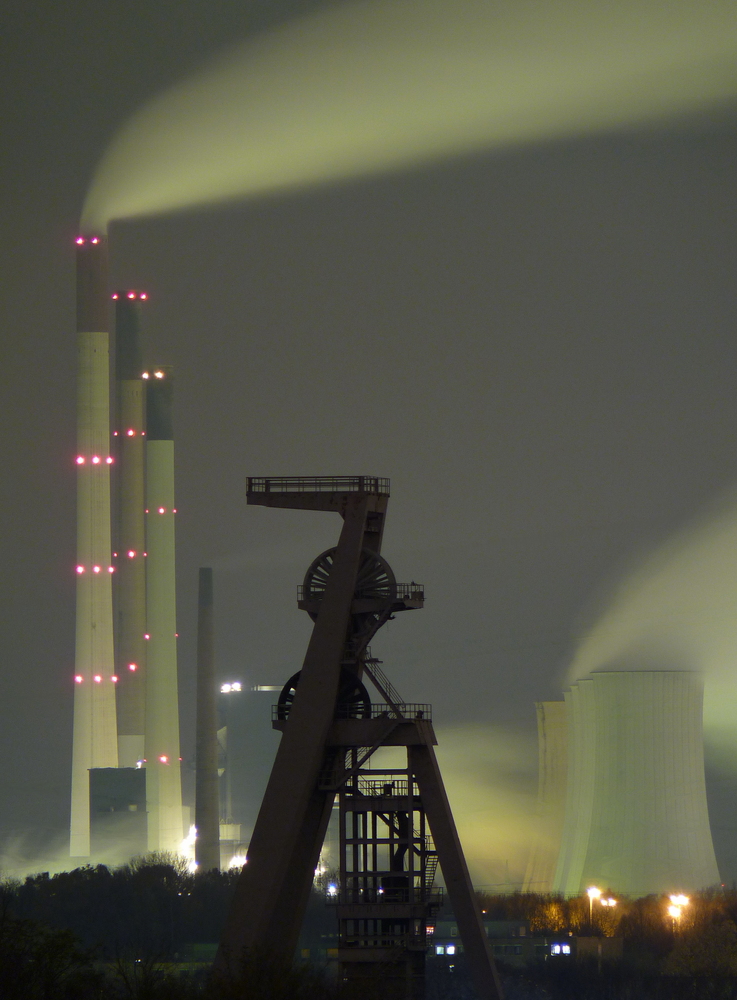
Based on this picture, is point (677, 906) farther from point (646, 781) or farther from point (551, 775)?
point (551, 775)

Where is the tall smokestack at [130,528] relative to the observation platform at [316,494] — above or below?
above

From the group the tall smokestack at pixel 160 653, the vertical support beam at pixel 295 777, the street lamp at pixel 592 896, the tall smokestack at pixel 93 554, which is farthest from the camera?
the tall smokestack at pixel 160 653

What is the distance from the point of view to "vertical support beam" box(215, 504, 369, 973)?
3431 centimetres

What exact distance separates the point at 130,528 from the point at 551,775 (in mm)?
32860

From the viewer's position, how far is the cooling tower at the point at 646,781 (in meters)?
57.4

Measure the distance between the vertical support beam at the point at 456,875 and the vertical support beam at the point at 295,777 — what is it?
2452 millimetres

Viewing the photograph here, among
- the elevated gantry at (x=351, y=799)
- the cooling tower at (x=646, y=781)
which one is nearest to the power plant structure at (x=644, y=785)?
the cooling tower at (x=646, y=781)

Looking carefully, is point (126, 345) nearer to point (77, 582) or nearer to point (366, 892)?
point (77, 582)

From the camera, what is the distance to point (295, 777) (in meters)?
35.7

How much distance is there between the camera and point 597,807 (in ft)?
197

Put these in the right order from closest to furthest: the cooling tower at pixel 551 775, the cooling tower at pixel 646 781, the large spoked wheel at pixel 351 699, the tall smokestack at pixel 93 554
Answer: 1. the large spoked wheel at pixel 351 699
2. the cooling tower at pixel 646 781
3. the cooling tower at pixel 551 775
4. the tall smokestack at pixel 93 554

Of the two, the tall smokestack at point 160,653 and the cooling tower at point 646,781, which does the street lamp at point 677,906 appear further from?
the tall smokestack at point 160,653

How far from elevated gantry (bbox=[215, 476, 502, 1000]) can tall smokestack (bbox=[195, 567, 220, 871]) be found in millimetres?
59064

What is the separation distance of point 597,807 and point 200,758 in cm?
4016
